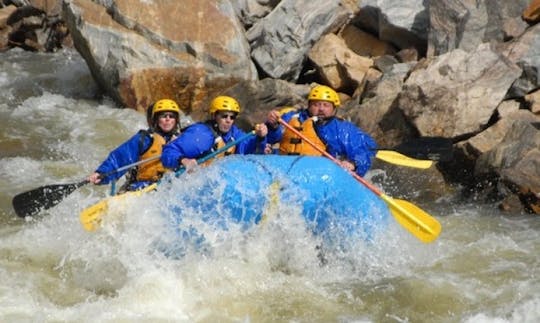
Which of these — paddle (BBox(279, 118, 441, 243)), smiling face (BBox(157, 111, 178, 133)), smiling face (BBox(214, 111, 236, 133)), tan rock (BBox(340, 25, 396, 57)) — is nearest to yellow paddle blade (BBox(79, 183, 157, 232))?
smiling face (BBox(157, 111, 178, 133))

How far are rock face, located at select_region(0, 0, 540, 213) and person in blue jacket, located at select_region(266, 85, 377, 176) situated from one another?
178 centimetres

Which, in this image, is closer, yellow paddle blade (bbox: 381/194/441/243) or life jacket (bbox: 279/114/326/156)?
yellow paddle blade (bbox: 381/194/441/243)

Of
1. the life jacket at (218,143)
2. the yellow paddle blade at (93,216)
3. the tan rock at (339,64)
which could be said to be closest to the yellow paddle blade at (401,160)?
the life jacket at (218,143)

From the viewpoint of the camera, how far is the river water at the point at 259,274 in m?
5.18

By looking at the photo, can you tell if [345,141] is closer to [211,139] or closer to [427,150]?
[427,150]

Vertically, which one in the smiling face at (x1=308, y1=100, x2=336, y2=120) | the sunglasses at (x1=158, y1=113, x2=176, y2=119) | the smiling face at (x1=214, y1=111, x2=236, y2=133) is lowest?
the smiling face at (x1=308, y1=100, x2=336, y2=120)

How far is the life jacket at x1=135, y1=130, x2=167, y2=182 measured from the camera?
6453 millimetres

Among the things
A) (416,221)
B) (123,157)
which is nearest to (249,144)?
(123,157)

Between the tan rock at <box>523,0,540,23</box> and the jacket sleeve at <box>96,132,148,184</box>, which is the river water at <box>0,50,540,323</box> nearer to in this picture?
the jacket sleeve at <box>96,132,148,184</box>

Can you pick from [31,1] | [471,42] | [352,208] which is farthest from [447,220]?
[31,1]

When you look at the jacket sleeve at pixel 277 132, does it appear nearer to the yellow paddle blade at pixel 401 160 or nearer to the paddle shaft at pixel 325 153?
the paddle shaft at pixel 325 153

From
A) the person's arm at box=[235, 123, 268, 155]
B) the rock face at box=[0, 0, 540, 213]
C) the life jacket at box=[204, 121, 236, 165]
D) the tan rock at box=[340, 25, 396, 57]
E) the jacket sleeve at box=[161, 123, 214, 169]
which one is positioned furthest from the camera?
the tan rock at box=[340, 25, 396, 57]

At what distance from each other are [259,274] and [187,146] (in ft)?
4.03

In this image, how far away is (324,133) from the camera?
22.1 feet
